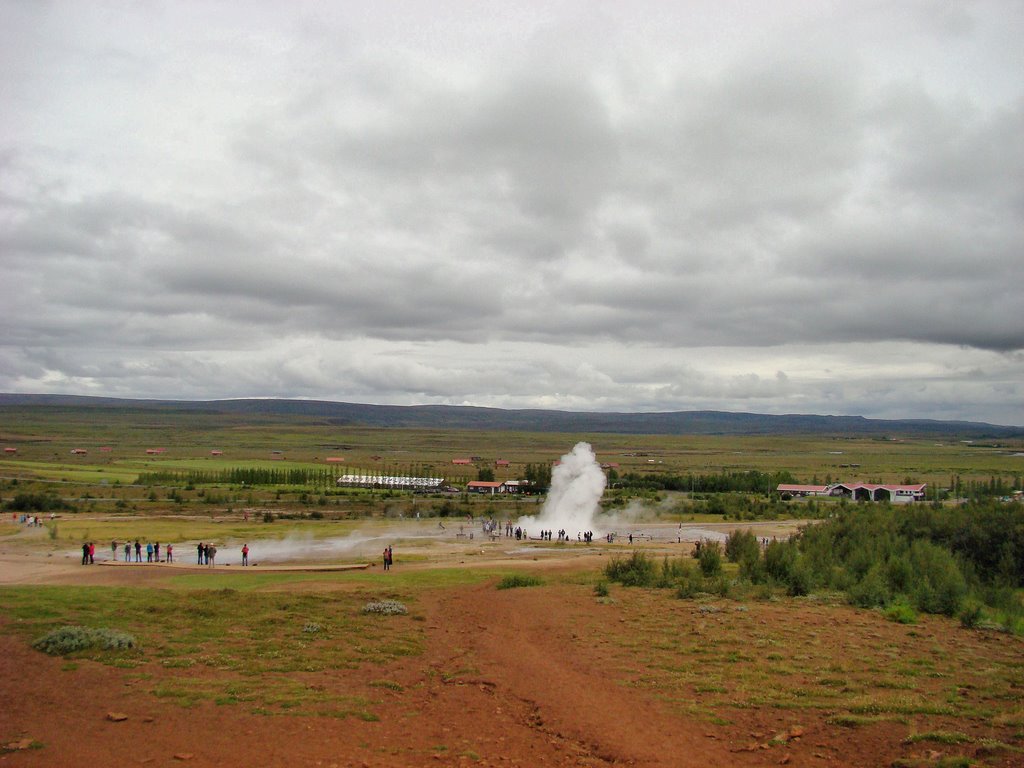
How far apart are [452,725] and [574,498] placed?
5112 centimetres

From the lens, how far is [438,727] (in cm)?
1361

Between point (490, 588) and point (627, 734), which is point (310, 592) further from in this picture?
point (627, 734)

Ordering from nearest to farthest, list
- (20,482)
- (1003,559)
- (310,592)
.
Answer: (310,592), (1003,559), (20,482)

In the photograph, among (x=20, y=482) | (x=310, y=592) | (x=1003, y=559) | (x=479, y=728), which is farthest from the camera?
(x=20, y=482)

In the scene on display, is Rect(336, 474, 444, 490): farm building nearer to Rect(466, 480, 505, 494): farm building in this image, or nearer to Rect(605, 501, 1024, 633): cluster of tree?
Rect(466, 480, 505, 494): farm building

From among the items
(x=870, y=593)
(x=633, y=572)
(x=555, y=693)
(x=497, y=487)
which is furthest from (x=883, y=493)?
(x=555, y=693)

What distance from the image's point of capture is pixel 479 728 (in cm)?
1370

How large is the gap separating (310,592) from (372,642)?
29.4 feet

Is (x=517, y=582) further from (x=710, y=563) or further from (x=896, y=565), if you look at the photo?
(x=896, y=565)

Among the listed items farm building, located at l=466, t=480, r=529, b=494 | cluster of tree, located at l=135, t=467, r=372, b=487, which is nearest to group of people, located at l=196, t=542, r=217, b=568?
cluster of tree, located at l=135, t=467, r=372, b=487

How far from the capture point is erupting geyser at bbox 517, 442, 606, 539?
63531 millimetres

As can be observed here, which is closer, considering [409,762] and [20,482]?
[409,762]

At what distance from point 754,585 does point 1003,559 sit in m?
13.2

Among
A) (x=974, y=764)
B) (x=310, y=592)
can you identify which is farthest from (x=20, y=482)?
(x=974, y=764)
